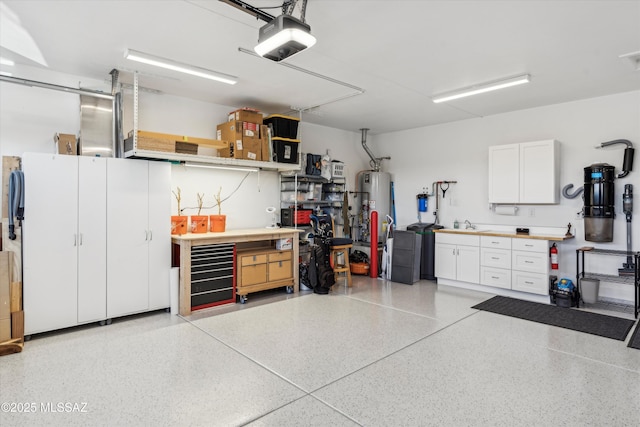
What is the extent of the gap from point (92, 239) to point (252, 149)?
7.90 ft

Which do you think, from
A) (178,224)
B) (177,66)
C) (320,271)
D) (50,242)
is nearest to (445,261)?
(320,271)

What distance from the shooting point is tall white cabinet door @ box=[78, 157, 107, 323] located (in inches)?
156

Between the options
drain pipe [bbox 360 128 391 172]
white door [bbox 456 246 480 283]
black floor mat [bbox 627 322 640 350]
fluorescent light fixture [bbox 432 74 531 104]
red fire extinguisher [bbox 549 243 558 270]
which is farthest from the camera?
drain pipe [bbox 360 128 391 172]

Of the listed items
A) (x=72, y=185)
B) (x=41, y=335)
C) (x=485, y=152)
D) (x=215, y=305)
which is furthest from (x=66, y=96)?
(x=485, y=152)

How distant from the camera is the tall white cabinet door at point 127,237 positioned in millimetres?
4160

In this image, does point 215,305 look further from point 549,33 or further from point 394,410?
point 549,33

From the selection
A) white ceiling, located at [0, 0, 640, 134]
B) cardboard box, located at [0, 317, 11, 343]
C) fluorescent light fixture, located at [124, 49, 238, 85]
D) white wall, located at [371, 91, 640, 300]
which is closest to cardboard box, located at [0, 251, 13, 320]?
cardboard box, located at [0, 317, 11, 343]

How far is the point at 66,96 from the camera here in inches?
169

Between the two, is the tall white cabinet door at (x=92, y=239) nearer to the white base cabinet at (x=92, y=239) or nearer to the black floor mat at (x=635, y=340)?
the white base cabinet at (x=92, y=239)

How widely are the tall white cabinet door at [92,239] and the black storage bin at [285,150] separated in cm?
237

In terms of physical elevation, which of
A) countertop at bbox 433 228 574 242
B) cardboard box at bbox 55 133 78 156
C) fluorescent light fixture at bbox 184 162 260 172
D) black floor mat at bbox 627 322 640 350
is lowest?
black floor mat at bbox 627 322 640 350

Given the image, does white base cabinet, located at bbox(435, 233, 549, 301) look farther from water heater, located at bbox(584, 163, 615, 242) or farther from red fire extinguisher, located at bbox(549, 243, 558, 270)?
water heater, located at bbox(584, 163, 615, 242)

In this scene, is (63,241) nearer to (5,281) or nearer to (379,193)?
(5,281)

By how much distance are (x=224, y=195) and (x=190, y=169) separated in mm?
668
